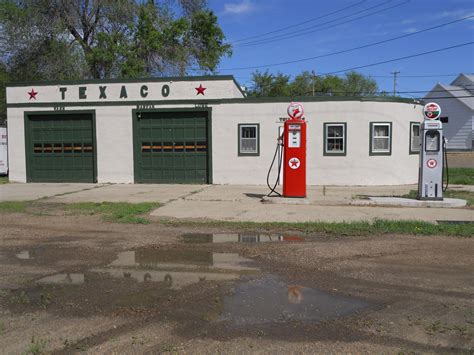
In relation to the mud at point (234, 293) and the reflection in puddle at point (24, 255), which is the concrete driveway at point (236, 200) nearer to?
the mud at point (234, 293)

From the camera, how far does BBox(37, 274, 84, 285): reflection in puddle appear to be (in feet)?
19.2

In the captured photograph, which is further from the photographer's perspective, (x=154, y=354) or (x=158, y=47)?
(x=158, y=47)

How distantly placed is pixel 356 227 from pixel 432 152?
13.5 ft

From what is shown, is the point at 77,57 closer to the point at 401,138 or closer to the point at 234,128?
the point at 234,128

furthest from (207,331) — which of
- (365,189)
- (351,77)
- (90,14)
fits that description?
(351,77)

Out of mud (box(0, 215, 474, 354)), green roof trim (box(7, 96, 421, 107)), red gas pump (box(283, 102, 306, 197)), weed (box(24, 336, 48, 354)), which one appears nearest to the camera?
weed (box(24, 336, 48, 354))

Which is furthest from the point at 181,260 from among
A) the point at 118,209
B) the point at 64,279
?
the point at 118,209

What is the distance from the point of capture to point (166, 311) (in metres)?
4.81

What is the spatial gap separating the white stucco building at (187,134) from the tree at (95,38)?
36.2ft

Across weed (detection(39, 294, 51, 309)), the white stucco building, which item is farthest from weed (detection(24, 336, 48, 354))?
the white stucco building

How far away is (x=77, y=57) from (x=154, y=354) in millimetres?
28457

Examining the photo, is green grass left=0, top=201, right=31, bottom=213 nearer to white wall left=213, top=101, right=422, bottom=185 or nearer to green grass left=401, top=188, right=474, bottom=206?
white wall left=213, top=101, right=422, bottom=185

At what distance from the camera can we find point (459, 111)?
159ft

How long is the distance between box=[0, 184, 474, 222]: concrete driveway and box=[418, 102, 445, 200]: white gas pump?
77 centimetres
